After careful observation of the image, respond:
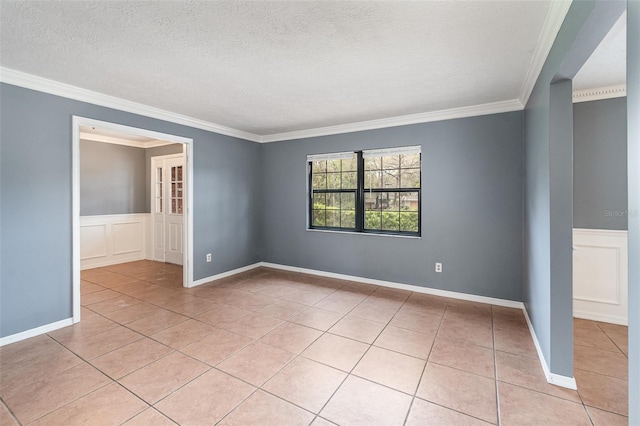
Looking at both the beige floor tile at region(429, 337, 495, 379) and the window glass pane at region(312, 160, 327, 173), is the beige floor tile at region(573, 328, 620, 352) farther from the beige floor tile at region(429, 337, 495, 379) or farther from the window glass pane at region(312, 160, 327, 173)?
the window glass pane at region(312, 160, 327, 173)

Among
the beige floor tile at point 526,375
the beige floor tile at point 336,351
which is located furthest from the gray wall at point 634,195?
the beige floor tile at point 336,351

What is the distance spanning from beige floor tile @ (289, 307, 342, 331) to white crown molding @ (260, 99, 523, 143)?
8.85 feet

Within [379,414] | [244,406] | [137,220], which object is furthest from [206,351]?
[137,220]

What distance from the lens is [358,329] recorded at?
2871mm

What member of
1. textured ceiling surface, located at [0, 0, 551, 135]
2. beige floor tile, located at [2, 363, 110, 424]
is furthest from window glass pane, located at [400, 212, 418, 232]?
beige floor tile, located at [2, 363, 110, 424]

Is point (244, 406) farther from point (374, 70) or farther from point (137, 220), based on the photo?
point (137, 220)

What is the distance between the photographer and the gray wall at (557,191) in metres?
1.67

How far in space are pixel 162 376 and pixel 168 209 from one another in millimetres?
4411

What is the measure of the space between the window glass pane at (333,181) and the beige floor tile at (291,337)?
246 cm

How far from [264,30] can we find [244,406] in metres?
2.46

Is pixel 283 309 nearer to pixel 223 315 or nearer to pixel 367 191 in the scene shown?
pixel 223 315

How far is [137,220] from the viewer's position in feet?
19.9

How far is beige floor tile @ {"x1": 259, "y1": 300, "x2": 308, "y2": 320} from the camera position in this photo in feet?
10.6

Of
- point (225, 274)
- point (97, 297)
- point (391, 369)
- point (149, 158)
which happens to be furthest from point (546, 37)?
point (149, 158)
